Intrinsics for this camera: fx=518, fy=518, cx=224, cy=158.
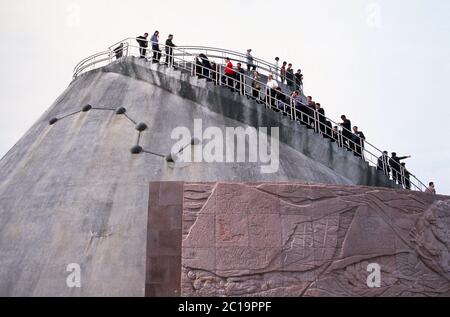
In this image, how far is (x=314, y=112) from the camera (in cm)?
1406

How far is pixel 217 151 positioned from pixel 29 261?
456 cm

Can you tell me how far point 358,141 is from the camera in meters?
14.7

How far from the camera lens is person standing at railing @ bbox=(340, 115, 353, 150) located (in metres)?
14.4

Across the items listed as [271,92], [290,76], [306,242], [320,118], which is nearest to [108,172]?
[306,242]

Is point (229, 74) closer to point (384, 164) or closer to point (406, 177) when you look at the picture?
point (384, 164)

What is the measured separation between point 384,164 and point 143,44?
7561 mm

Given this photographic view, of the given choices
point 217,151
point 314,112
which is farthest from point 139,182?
point 314,112

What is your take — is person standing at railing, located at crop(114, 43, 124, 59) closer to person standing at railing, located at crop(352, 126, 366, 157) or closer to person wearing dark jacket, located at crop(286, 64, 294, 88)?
person wearing dark jacket, located at crop(286, 64, 294, 88)

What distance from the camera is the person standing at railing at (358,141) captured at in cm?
1432

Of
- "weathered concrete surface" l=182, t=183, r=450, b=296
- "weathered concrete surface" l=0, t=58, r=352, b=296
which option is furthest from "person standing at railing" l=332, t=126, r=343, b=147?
"weathered concrete surface" l=182, t=183, r=450, b=296

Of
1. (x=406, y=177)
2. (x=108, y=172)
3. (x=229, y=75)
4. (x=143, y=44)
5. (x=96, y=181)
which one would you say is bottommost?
(x=96, y=181)

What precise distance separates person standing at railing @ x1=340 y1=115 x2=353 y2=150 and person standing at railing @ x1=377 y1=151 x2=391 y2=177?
3.20ft

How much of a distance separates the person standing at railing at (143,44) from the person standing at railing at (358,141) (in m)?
6.28

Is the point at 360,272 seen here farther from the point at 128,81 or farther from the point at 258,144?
the point at 128,81
